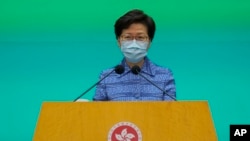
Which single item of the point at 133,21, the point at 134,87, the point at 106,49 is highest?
the point at 106,49

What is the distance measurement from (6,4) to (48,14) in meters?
0.28

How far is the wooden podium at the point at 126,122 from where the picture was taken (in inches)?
57.3

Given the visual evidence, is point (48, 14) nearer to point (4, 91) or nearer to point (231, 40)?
point (4, 91)

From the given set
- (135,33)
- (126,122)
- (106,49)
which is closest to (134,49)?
(135,33)

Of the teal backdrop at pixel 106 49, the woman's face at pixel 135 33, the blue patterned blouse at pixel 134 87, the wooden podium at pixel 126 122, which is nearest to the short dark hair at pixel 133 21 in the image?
the woman's face at pixel 135 33

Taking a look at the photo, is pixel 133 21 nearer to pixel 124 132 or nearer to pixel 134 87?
pixel 134 87

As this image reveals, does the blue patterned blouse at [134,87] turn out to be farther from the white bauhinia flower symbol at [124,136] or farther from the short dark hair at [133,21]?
the white bauhinia flower symbol at [124,136]

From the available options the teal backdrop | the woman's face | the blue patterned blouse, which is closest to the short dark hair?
the woman's face

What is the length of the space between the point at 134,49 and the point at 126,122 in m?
0.63

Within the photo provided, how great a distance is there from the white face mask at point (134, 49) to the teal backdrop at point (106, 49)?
1.03m

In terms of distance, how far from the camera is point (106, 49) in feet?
10.4

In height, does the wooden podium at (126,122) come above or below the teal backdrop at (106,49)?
below

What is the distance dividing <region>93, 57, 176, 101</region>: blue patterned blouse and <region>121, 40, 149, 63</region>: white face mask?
7cm

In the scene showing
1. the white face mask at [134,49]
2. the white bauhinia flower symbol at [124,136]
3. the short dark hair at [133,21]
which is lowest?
the white bauhinia flower symbol at [124,136]
